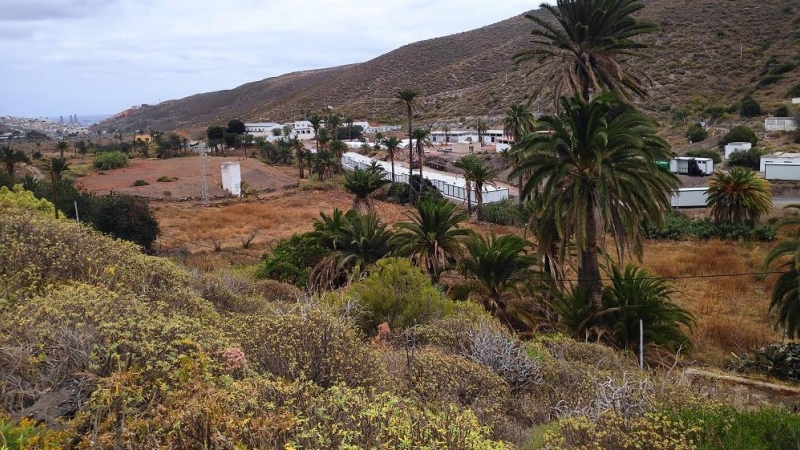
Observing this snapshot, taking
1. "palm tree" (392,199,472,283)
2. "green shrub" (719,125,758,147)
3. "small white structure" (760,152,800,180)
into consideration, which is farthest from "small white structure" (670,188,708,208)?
"palm tree" (392,199,472,283)

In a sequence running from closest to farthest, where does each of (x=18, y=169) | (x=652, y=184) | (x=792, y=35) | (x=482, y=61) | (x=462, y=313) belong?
(x=462, y=313)
(x=652, y=184)
(x=18, y=169)
(x=792, y=35)
(x=482, y=61)

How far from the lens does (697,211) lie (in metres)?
34.1

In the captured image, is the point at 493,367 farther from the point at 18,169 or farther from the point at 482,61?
the point at 482,61

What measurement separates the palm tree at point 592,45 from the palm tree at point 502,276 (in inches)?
200

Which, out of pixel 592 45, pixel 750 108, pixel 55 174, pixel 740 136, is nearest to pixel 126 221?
pixel 55 174

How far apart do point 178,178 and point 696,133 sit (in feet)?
146

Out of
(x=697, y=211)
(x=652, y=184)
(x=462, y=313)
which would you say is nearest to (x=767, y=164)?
(x=697, y=211)

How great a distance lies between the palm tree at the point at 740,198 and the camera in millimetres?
28422

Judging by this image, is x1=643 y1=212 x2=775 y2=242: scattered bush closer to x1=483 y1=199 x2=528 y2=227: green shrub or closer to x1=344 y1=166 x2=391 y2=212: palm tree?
x1=483 y1=199 x2=528 y2=227: green shrub

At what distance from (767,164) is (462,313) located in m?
33.0

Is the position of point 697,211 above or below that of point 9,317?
below

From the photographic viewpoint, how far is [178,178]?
5291cm

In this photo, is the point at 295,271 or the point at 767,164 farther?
the point at 767,164

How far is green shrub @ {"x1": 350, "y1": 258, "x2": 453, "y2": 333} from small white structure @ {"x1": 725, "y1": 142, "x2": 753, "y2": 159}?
37827mm
